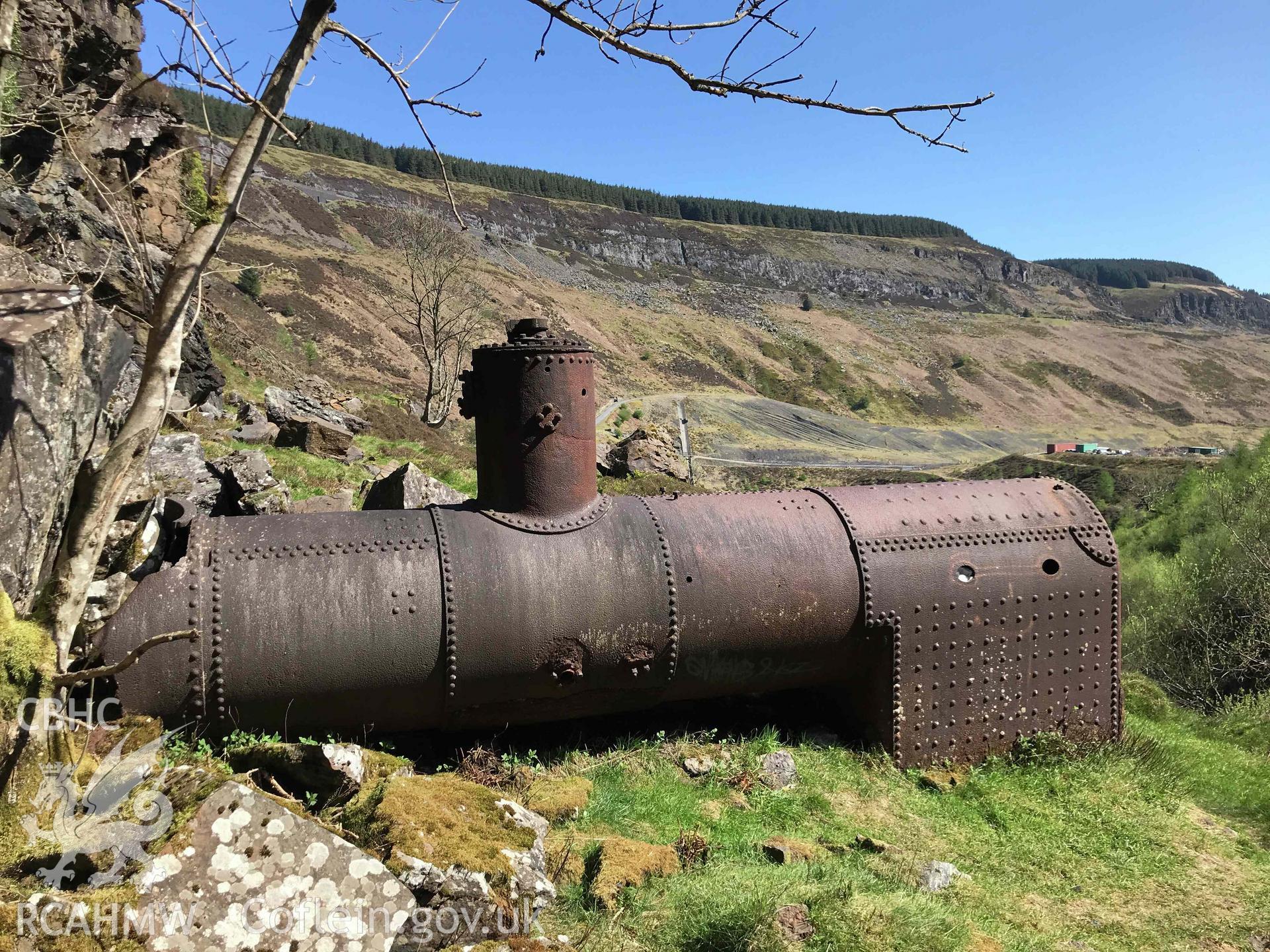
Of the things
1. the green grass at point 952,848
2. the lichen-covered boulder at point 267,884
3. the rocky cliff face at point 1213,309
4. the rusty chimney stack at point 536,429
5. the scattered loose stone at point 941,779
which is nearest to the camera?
→ the lichen-covered boulder at point 267,884

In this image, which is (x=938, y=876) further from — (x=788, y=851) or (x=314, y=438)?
(x=314, y=438)

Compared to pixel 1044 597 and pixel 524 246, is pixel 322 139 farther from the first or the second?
pixel 1044 597

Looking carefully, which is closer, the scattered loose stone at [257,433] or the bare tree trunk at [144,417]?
the bare tree trunk at [144,417]

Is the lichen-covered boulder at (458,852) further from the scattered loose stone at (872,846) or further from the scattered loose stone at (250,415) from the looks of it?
the scattered loose stone at (250,415)

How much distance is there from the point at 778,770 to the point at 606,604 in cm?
168

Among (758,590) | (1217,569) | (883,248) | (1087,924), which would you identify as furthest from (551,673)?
(883,248)

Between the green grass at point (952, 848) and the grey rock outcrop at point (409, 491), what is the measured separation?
2.48 meters

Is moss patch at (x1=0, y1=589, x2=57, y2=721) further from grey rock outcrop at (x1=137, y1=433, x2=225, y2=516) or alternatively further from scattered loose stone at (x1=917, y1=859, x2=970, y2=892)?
scattered loose stone at (x1=917, y1=859, x2=970, y2=892)

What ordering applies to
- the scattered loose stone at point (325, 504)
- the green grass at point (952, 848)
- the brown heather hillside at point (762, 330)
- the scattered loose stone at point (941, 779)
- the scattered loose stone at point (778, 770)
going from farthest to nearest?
the brown heather hillside at point (762, 330), the scattered loose stone at point (325, 504), the scattered loose stone at point (941, 779), the scattered loose stone at point (778, 770), the green grass at point (952, 848)

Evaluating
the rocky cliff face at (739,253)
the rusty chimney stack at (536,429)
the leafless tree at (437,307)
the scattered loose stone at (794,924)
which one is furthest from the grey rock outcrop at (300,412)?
the rocky cliff face at (739,253)

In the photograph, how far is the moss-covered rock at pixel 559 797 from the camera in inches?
177

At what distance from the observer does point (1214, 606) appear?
13211 millimetres

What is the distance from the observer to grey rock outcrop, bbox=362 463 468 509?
21.4ft

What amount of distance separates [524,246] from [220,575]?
7193 centimetres
